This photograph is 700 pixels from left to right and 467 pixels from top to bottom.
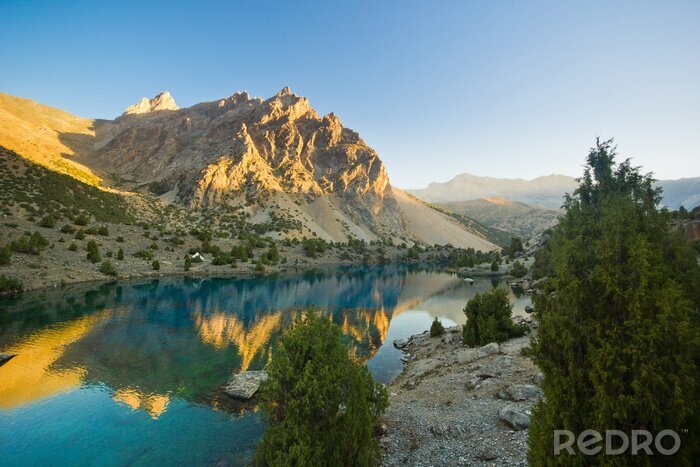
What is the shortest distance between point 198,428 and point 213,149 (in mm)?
138946

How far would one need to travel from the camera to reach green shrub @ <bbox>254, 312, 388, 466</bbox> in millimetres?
7488

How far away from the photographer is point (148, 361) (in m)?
20.3

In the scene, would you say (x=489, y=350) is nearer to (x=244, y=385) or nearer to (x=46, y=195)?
(x=244, y=385)

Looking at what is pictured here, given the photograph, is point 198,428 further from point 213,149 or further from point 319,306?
point 213,149

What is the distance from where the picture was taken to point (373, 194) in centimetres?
15738

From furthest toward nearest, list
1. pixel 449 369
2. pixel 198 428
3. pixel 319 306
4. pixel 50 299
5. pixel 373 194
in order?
pixel 373 194 → pixel 319 306 → pixel 50 299 → pixel 449 369 → pixel 198 428

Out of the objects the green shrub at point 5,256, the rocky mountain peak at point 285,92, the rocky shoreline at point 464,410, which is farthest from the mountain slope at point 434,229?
the rocky shoreline at point 464,410

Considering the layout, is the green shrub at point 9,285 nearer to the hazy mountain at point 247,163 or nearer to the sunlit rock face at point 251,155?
the hazy mountain at point 247,163

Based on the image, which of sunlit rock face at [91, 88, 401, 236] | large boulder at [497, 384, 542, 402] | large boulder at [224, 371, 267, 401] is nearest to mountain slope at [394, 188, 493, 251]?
sunlit rock face at [91, 88, 401, 236]

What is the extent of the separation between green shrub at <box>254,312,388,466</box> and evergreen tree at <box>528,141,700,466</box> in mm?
3747

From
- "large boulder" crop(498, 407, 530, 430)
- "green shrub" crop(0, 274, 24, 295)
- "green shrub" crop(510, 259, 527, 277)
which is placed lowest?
"green shrub" crop(510, 259, 527, 277)

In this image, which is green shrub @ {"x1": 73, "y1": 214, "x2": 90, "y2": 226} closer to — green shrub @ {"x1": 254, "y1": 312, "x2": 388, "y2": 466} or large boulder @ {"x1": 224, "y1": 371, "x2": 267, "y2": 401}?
large boulder @ {"x1": 224, "y1": 371, "x2": 267, "y2": 401}

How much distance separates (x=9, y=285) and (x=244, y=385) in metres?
33.4

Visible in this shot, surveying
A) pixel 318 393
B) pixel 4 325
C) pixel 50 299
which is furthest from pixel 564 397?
pixel 50 299
